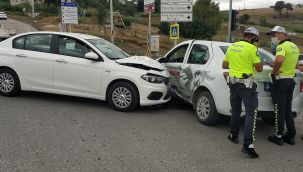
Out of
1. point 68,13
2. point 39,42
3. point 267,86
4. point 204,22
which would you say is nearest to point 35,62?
point 39,42

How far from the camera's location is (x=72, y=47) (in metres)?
7.58

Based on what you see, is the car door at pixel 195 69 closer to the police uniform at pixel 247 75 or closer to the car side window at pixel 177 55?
the car side window at pixel 177 55

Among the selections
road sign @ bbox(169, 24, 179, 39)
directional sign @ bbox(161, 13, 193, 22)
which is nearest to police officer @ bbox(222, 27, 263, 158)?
directional sign @ bbox(161, 13, 193, 22)

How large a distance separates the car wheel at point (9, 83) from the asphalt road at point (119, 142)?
1.25 feet

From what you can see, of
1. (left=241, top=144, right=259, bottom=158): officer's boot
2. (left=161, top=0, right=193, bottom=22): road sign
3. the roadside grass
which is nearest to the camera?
(left=241, top=144, right=259, bottom=158): officer's boot

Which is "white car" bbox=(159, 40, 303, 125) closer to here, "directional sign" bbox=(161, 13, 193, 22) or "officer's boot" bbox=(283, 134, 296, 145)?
"officer's boot" bbox=(283, 134, 296, 145)

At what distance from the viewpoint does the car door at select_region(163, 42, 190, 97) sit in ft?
25.0

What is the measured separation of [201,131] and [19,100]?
4.12 meters

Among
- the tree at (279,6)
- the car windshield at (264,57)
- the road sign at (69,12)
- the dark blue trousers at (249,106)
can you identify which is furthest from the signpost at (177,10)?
the tree at (279,6)

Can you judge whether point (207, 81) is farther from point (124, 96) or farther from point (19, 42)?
point (19, 42)

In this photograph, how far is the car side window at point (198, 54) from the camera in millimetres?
6859

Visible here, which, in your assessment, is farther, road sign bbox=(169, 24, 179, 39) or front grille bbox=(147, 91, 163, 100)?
road sign bbox=(169, 24, 179, 39)

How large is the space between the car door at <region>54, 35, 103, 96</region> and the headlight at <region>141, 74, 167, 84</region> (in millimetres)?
951

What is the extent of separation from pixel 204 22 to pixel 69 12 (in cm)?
5006
